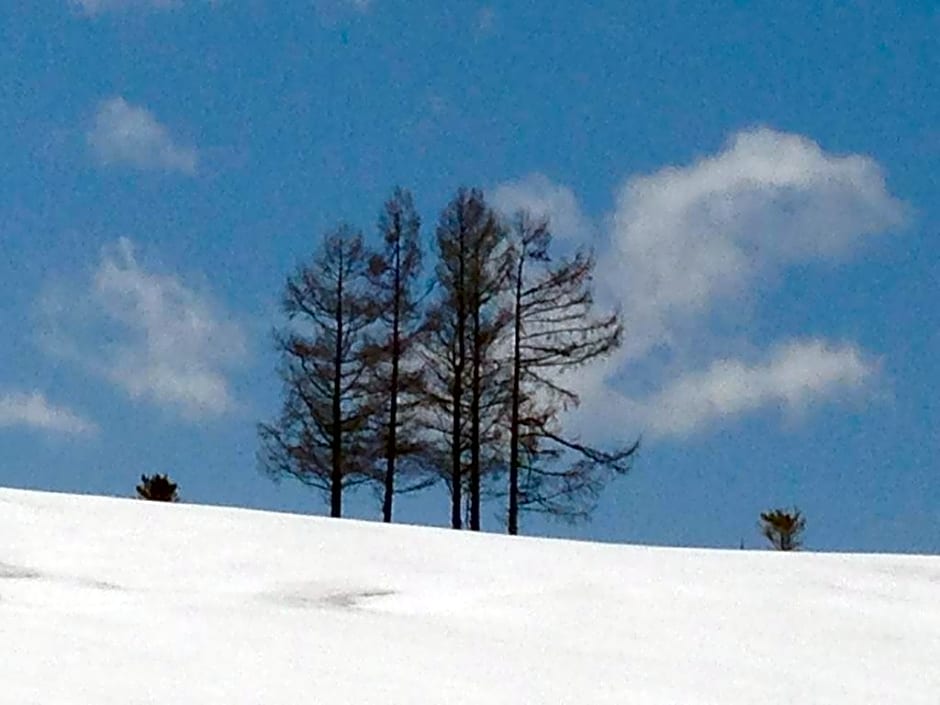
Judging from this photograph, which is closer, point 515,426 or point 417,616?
point 417,616

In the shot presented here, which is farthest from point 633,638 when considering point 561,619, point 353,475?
point 353,475

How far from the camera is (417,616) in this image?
15.1 feet

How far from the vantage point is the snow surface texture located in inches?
139

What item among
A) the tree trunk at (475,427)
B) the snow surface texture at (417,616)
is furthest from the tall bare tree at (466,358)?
the snow surface texture at (417,616)

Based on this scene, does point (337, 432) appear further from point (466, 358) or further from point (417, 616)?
point (417, 616)

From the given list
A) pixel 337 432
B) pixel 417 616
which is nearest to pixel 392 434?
pixel 337 432

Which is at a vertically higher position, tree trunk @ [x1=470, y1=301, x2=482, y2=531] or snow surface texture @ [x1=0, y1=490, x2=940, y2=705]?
tree trunk @ [x1=470, y1=301, x2=482, y2=531]

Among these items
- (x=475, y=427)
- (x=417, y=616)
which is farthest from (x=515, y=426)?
(x=417, y=616)

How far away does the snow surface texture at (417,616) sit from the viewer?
11.5 feet

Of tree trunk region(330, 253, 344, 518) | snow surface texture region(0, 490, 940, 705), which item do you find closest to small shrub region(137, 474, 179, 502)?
tree trunk region(330, 253, 344, 518)

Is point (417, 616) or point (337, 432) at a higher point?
point (337, 432)

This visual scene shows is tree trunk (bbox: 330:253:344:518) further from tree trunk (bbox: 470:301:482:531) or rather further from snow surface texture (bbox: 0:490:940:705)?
snow surface texture (bbox: 0:490:940:705)

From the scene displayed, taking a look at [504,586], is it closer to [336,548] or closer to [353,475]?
[336,548]

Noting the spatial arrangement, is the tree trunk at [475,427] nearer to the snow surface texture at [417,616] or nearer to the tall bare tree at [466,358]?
the tall bare tree at [466,358]
